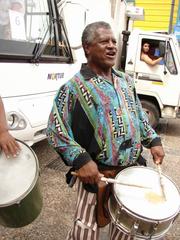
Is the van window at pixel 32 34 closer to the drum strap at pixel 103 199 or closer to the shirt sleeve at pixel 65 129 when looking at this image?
the shirt sleeve at pixel 65 129

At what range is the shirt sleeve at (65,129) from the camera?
5.96 ft

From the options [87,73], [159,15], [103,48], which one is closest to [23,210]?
[87,73]

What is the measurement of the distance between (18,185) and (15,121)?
136 centimetres

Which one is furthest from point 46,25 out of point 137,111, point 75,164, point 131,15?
point 131,15

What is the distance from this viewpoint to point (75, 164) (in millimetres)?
1789

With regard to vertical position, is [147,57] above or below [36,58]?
below

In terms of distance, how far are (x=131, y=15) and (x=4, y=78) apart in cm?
512

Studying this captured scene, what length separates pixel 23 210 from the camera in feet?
5.97

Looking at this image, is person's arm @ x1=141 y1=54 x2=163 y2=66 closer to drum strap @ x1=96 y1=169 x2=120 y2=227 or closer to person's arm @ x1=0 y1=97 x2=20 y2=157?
drum strap @ x1=96 y1=169 x2=120 y2=227

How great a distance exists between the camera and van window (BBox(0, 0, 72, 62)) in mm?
3336

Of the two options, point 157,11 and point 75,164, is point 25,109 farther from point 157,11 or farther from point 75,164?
point 157,11

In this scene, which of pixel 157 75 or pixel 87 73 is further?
pixel 157 75

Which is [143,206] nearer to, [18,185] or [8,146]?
[18,185]

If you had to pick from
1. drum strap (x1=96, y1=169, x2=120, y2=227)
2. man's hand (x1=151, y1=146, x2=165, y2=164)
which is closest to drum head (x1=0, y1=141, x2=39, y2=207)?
drum strap (x1=96, y1=169, x2=120, y2=227)
